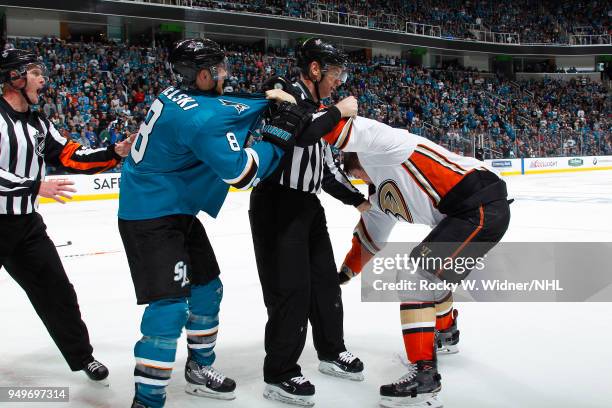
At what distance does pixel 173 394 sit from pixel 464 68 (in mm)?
32483

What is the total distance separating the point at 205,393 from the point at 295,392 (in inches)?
17.6

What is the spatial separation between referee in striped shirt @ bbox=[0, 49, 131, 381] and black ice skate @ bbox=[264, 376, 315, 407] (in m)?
0.89

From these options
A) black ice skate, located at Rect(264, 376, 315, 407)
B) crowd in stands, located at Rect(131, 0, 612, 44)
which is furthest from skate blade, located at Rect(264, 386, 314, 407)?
crowd in stands, located at Rect(131, 0, 612, 44)

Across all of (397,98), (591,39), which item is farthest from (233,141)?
(591,39)

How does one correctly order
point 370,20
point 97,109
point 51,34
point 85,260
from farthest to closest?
1. point 370,20
2. point 51,34
3. point 97,109
4. point 85,260

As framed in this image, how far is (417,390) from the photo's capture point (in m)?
2.64

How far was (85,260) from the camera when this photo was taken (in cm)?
623

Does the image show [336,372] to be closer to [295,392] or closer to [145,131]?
[295,392]

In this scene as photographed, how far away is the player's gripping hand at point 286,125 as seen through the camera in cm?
242

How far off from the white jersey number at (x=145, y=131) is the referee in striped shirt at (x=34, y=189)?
15.9 inches

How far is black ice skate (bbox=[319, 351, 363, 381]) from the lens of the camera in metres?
3.01

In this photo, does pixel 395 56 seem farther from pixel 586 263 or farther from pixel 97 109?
pixel 586 263

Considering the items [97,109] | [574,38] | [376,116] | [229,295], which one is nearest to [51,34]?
[97,109]

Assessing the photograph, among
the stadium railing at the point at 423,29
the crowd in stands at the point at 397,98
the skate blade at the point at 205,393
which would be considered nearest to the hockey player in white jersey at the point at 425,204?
the skate blade at the point at 205,393
